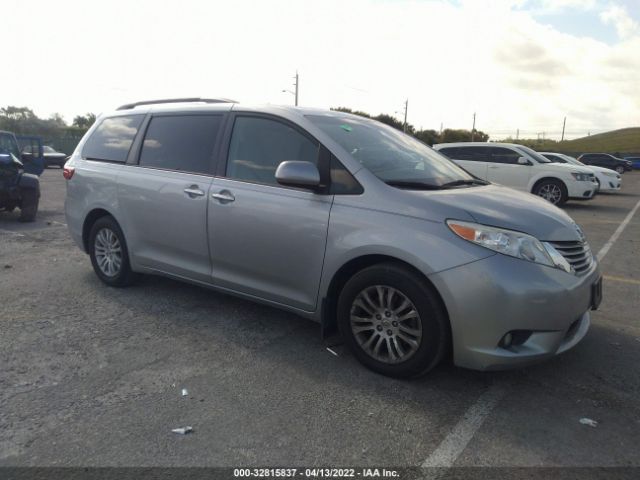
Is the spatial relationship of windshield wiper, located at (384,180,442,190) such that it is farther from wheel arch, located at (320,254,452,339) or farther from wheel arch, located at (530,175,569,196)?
wheel arch, located at (530,175,569,196)

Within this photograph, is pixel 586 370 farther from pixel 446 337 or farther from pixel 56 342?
pixel 56 342

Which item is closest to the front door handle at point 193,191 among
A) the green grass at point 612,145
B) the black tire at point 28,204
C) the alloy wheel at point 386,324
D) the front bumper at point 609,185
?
the alloy wheel at point 386,324

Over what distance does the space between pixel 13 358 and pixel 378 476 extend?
105 inches

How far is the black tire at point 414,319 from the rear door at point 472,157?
11.1 m

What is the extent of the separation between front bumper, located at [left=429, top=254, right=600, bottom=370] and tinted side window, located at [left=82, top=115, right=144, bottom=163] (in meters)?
3.42

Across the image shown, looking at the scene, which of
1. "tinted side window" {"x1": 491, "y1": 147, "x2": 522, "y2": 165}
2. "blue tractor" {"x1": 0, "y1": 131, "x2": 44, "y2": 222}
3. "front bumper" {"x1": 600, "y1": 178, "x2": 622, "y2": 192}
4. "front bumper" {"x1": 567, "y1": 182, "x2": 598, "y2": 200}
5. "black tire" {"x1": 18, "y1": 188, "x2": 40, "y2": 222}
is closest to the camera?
"blue tractor" {"x1": 0, "y1": 131, "x2": 44, "y2": 222}

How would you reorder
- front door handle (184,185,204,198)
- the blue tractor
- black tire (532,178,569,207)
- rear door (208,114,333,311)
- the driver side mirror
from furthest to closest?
black tire (532,178,569,207)
the blue tractor
front door handle (184,185,204,198)
rear door (208,114,333,311)
the driver side mirror

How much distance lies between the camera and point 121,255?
16.1ft

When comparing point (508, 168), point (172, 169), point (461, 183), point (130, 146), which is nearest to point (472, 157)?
point (508, 168)

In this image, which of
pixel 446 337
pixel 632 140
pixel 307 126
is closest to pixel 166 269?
pixel 307 126

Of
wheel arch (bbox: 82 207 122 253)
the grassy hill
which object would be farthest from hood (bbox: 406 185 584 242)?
the grassy hill

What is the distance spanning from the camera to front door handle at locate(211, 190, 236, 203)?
387 cm

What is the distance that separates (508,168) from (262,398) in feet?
40.2

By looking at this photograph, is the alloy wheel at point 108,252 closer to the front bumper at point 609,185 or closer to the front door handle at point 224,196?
the front door handle at point 224,196
